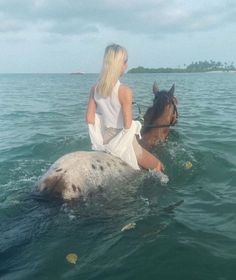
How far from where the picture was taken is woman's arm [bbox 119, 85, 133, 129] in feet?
22.9

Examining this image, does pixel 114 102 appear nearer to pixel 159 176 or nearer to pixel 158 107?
pixel 159 176

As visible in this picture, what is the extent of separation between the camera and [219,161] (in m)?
9.78

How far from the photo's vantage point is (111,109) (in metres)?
7.29

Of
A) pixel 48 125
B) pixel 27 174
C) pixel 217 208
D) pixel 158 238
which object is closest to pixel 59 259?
pixel 158 238

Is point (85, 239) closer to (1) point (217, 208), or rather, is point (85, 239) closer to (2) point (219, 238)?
(2) point (219, 238)

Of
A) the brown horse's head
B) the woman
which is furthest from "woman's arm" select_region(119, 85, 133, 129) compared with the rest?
the brown horse's head

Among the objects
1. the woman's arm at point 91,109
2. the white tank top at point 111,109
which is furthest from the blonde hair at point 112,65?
the woman's arm at point 91,109

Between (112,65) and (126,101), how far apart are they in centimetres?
72

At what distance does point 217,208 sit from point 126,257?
2.31 meters

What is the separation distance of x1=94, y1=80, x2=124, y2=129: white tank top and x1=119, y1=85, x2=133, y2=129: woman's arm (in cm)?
8

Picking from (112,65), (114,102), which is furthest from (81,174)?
(112,65)

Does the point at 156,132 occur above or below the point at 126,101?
below

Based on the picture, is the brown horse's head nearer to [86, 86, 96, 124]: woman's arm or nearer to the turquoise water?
the turquoise water

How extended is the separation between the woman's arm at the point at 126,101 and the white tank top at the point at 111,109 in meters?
0.08
